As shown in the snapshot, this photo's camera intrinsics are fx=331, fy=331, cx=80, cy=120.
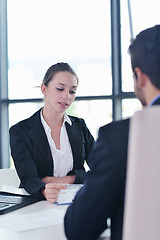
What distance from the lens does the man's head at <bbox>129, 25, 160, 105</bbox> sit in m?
0.88

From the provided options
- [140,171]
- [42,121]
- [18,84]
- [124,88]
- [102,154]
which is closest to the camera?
[140,171]

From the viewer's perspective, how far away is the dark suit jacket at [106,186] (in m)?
0.86

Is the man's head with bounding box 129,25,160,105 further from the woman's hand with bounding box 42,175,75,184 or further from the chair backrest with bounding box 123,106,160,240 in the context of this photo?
the woman's hand with bounding box 42,175,75,184

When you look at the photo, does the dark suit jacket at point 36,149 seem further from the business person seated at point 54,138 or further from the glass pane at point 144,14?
the glass pane at point 144,14

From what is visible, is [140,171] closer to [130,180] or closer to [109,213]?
[130,180]

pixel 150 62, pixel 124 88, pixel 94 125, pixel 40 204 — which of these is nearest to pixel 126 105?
pixel 124 88

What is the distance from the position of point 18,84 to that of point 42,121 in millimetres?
2108

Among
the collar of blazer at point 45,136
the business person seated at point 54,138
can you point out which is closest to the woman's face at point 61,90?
the business person seated at point 54,138

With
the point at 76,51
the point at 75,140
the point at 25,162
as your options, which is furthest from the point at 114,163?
the point at 76,51

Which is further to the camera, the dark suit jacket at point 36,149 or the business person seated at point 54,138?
the business person seated at point 54,138

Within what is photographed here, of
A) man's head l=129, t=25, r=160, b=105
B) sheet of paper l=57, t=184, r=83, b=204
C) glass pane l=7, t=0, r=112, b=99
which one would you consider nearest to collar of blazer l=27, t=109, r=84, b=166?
sheet of paper l=57, t=184, r=83, b=204

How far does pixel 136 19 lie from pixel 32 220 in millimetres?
3010

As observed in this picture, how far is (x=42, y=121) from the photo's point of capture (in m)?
2.42

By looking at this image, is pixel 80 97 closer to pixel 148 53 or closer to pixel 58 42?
pixel 58 42
